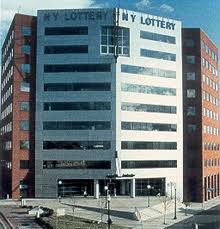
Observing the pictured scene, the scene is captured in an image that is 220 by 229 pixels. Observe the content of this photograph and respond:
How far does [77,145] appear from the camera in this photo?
31078 millimetres

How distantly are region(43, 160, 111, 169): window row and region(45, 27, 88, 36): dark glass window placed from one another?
7.35m

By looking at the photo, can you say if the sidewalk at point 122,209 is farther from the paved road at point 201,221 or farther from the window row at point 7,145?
the window row at point 7,145

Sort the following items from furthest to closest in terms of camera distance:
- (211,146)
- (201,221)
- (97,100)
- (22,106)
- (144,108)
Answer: (211,146) → (144,108) → (22,106) → (97,100) → (201,221)

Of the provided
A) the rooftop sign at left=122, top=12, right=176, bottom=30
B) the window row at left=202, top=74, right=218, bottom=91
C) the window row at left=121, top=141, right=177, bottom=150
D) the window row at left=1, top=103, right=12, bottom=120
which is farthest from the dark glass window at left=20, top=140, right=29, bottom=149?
the window row at left=202, top=74, right=218, bottom=91

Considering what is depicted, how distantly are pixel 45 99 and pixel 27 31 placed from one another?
4.21m

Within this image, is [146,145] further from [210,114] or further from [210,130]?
[210,114]

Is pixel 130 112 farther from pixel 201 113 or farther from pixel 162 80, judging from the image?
pixel 201 113

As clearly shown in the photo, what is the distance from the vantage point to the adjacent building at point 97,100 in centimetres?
3111

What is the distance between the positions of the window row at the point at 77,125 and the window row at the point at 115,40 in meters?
4.17

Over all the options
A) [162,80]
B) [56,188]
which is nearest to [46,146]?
[56,188]

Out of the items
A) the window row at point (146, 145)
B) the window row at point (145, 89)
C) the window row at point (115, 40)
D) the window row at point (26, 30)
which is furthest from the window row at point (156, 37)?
the window row at point (26, 30)

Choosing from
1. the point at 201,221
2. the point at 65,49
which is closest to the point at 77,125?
the point at 65,49

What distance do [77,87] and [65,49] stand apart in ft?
7.44

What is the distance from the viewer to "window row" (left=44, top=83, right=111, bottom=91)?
31109mm
